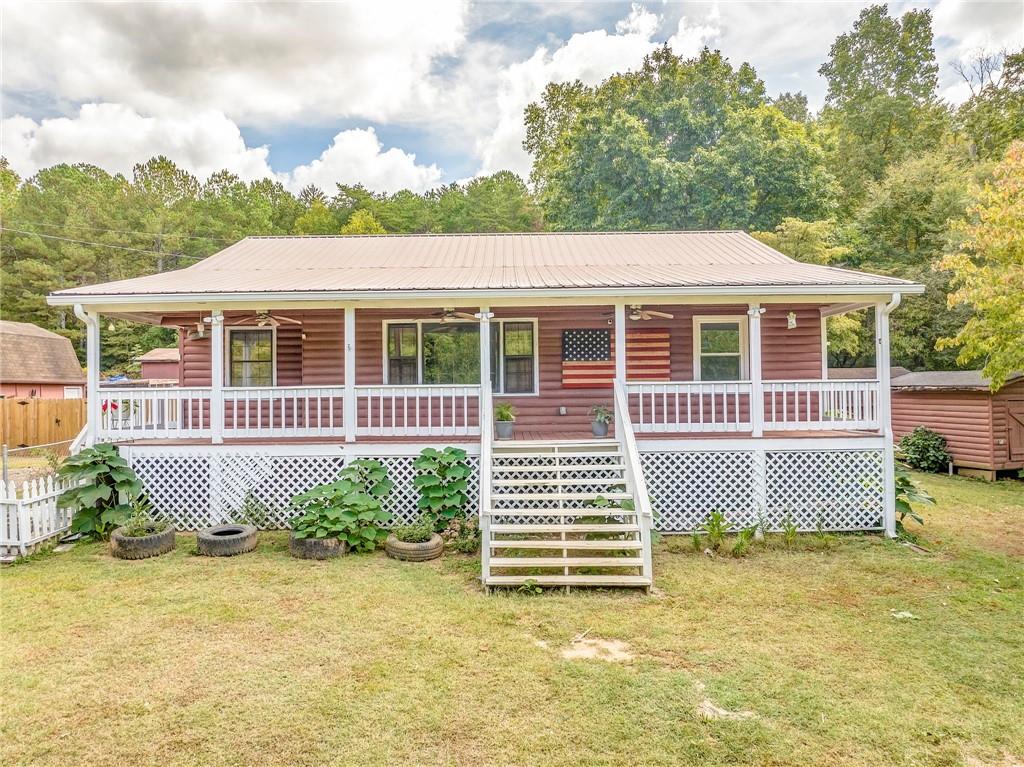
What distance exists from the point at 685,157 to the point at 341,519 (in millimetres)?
23216

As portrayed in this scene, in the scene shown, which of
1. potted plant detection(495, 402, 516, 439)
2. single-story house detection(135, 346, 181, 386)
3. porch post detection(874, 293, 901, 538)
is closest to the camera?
porch post detection(874, 293, 901, 538)

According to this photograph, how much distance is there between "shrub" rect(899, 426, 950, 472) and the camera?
13922mm

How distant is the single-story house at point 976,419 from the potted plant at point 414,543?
13.2m

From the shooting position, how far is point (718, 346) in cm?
1033

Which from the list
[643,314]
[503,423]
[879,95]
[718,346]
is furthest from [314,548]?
[879,95]

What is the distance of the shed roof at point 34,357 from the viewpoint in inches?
861

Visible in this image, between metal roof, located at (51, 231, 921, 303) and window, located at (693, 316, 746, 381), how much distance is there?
1.09 metres

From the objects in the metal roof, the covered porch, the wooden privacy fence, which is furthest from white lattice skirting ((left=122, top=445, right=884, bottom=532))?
the wooden privacy fence

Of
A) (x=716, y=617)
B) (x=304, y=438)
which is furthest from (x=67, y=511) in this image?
(x=716, y=617)

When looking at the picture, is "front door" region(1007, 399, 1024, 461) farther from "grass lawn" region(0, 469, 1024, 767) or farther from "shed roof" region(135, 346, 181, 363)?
"shed roof" region(135, 346, 181, 363)

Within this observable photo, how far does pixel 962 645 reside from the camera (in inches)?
174

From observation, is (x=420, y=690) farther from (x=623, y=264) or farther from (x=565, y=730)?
(x=623, y=264)

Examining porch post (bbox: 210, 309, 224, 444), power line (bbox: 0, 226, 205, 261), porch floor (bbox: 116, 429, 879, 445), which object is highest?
power line (bbox: 0, 226, 205, 261)

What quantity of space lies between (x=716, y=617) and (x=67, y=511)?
873cm
